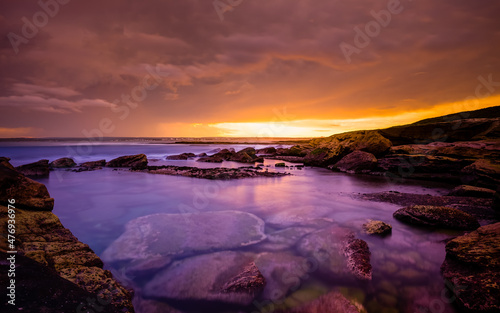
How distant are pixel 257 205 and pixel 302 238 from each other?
12.0ft

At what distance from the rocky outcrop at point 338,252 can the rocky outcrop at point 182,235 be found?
1.45 m

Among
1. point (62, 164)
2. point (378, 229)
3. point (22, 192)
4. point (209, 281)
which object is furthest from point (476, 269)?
point (62, 164)

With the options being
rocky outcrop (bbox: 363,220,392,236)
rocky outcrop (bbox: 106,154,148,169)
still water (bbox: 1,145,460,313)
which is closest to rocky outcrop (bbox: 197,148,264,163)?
rocky outcrop (bbox: 106,154,148,169)

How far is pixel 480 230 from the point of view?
4.53 metres

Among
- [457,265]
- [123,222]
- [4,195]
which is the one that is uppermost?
[4,195]

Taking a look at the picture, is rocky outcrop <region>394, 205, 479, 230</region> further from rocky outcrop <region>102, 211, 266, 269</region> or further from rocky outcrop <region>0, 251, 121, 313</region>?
rocky outcrop <region>0, 251, 121, 313</region>

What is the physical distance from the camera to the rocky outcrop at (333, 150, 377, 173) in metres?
18.9

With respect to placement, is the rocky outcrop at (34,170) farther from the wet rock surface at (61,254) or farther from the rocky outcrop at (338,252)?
the rocky outcrop at (338,252)

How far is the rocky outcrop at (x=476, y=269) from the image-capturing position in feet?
11.1

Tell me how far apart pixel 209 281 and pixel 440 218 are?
22.9 ft

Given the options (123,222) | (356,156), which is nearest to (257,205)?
(123,222)

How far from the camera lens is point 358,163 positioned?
63.9 feet

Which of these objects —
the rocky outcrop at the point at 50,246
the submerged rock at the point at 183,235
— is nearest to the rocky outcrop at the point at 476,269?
the submerged rock at the point at 183,235

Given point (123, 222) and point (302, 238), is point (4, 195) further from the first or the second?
point (302, 238)
